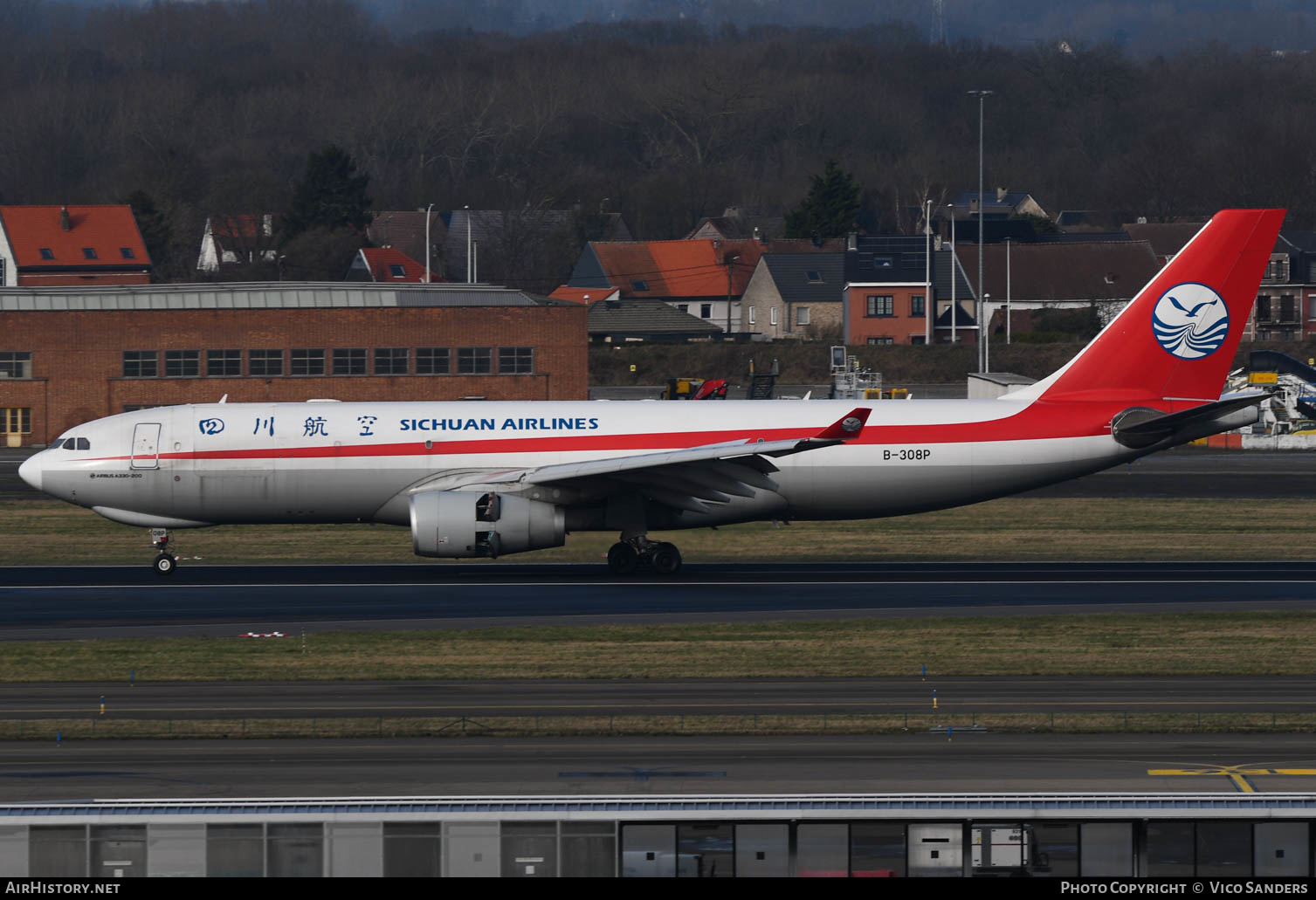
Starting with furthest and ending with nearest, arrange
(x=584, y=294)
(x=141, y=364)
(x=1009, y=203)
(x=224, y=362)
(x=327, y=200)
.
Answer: (x=1009, y=203)
(x=327, y=200)
(x=584, y=294)
(x=224, y=362)
(x=141, y=364)

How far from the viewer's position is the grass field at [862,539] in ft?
142

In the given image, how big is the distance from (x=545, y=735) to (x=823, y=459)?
Answer: 714 inches

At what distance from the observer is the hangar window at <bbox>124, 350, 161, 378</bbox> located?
3236 inches

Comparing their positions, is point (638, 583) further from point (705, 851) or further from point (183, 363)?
point (183, 363)

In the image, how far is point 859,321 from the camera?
12550 cm

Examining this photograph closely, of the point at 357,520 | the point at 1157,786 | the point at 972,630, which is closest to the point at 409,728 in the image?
the point at 1157,786

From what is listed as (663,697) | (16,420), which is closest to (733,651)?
(663,697)

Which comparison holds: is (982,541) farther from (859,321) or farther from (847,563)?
(859,321)

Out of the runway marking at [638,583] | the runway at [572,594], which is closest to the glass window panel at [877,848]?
the runway at [572,594]

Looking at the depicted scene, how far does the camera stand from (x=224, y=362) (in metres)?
82.8

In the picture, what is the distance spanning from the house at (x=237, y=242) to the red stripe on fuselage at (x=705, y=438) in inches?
4278

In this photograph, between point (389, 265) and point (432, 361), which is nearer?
point (432, 361)

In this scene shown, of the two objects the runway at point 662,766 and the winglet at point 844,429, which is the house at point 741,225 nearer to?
the winglet at point 844,429

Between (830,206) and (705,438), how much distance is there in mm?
119660
